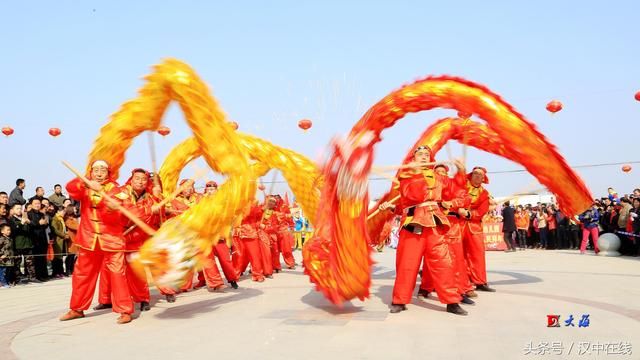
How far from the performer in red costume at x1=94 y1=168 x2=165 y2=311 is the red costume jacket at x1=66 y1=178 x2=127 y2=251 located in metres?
0.16

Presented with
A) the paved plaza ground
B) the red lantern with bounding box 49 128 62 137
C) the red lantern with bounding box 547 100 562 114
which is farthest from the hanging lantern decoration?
the red lantern with bounding box 547 100 562 114

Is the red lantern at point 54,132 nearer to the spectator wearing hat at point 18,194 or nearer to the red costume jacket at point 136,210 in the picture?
the spectator wearing hat at point 18,194

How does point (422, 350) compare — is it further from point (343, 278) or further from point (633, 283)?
point (633, 283)

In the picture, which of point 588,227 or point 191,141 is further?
point 588,227

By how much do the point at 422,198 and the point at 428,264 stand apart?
62 cm

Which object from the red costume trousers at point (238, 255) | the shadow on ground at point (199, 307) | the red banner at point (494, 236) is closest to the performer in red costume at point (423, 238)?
the shadow on ground at point (199, 307)

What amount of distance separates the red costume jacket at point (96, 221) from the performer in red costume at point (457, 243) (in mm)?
3115

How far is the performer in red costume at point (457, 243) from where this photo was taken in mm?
5984

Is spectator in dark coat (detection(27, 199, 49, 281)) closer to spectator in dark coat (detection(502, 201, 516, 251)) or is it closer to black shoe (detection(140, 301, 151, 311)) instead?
black shoe (detection(140, 301, 151, 311))

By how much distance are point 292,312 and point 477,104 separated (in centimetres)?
265

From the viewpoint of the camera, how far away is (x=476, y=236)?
22.4 feet

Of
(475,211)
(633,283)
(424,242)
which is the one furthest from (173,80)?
(633,283)

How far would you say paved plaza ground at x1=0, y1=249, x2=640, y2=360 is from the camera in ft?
12.7

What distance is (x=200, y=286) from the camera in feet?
25.9
